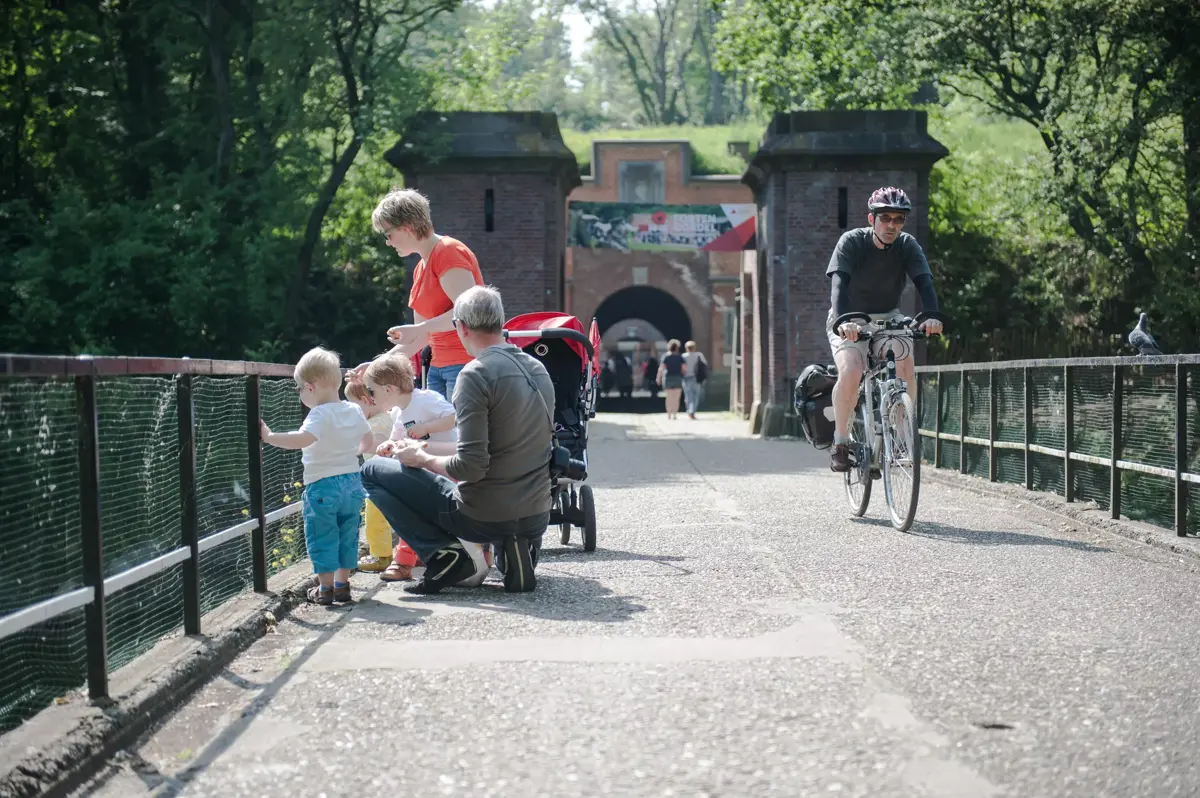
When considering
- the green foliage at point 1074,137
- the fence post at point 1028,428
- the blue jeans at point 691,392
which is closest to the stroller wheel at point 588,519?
the fence post at point 1028,428

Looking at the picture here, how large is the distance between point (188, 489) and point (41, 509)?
40.3 inches

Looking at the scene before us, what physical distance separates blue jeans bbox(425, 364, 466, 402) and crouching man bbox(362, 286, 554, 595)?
2.95 ft

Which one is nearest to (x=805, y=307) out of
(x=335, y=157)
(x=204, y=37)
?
(x=335, y=157)

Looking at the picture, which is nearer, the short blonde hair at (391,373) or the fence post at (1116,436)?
the short blonde hair at (391,373)

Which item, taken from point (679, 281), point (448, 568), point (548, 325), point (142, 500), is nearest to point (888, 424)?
point (548, 325)

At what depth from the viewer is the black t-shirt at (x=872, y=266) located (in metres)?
9.68

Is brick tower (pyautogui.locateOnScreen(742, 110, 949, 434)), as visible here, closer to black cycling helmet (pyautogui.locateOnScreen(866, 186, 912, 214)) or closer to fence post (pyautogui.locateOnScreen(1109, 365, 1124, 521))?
fence post (pyautogui.locateOnScreen(1109, 365, 1124, 521))

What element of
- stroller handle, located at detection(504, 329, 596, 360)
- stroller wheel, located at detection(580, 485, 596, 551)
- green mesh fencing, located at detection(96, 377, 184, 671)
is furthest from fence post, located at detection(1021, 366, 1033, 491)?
green mesh fencing, located at detection(96, 377, 184, 671)

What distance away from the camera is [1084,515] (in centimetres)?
995

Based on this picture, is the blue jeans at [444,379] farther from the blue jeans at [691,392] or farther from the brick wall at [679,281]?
the brick wall at [679,281]

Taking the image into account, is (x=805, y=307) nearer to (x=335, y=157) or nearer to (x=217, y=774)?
(x=335, y=157)

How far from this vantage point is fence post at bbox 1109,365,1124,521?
972 centimetres

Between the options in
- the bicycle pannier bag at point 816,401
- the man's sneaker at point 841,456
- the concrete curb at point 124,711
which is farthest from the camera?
→ the bicycle pannier bag at point 816,401

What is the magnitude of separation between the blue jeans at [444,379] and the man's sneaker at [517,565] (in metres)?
1.24
